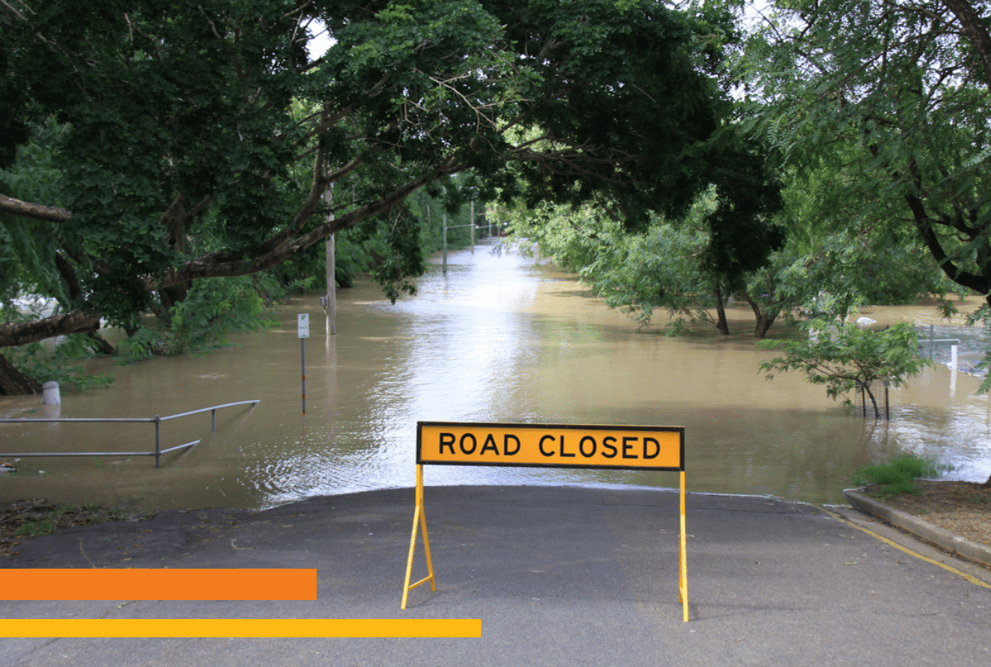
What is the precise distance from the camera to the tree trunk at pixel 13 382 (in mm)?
17516

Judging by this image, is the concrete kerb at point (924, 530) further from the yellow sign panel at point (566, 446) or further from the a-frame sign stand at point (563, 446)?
the yellow sign panel at point (566, 446)

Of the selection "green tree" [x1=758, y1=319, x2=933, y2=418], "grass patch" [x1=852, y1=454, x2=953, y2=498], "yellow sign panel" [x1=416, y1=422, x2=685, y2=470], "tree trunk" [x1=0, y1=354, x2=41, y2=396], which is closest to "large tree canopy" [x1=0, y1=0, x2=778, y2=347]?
"grass patch" [x1=852, y1=454, x2=953, y2=498]

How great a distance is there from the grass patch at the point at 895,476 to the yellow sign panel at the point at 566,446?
4.65 metres

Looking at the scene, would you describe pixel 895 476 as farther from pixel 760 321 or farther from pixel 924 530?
pixel 760 321


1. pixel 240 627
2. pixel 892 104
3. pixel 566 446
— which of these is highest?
pixel 892 104

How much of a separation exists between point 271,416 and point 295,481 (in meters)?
4.99

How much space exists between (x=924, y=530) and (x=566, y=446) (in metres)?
4.05

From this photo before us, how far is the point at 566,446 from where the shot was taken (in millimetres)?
4988

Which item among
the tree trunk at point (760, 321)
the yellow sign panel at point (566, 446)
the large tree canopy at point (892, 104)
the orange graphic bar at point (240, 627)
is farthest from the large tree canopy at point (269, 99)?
the tree trunk at point (760, 321)

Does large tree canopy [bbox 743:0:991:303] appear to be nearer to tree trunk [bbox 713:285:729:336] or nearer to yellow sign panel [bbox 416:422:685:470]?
yellow sign panel [bbox 416:422:685:470]

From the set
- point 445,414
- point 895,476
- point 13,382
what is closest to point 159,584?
point 895,476

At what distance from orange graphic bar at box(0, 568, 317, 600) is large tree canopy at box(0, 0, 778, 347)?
3.36 meters

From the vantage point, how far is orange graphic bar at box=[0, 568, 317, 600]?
507cm

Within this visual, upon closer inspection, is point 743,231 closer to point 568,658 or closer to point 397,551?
point 397,551
